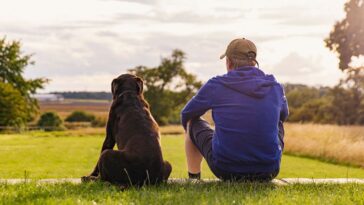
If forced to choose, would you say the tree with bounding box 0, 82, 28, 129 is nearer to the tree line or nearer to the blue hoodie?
the tree line

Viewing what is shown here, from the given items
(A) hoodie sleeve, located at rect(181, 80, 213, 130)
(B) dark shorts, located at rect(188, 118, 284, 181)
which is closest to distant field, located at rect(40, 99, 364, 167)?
(B) dark shorts, located at rect(188, 118, 284, 181)

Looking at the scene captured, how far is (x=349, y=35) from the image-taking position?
30828 mm

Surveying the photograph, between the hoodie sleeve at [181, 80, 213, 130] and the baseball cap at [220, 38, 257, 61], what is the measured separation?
0.35 meters

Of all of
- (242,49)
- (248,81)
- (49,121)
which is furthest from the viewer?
(49,121)

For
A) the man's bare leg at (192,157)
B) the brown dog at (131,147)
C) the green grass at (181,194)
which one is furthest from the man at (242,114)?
the brown dog at (131,147)

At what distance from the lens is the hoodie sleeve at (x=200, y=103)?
512 cm

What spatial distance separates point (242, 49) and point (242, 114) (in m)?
0.60

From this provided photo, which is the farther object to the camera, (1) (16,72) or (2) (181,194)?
(1) (16,72)

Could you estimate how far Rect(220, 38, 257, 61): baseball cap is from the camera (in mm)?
5129

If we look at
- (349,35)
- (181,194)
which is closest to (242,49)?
(181,194)

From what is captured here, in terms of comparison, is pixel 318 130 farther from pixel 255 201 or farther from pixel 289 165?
pixel 255 201

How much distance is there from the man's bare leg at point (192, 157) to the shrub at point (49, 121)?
43.8m

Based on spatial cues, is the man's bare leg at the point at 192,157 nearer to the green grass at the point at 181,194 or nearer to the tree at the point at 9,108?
the green grass at the point at 181,194

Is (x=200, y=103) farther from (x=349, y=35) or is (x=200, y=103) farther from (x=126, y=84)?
(x=349, y=35)
